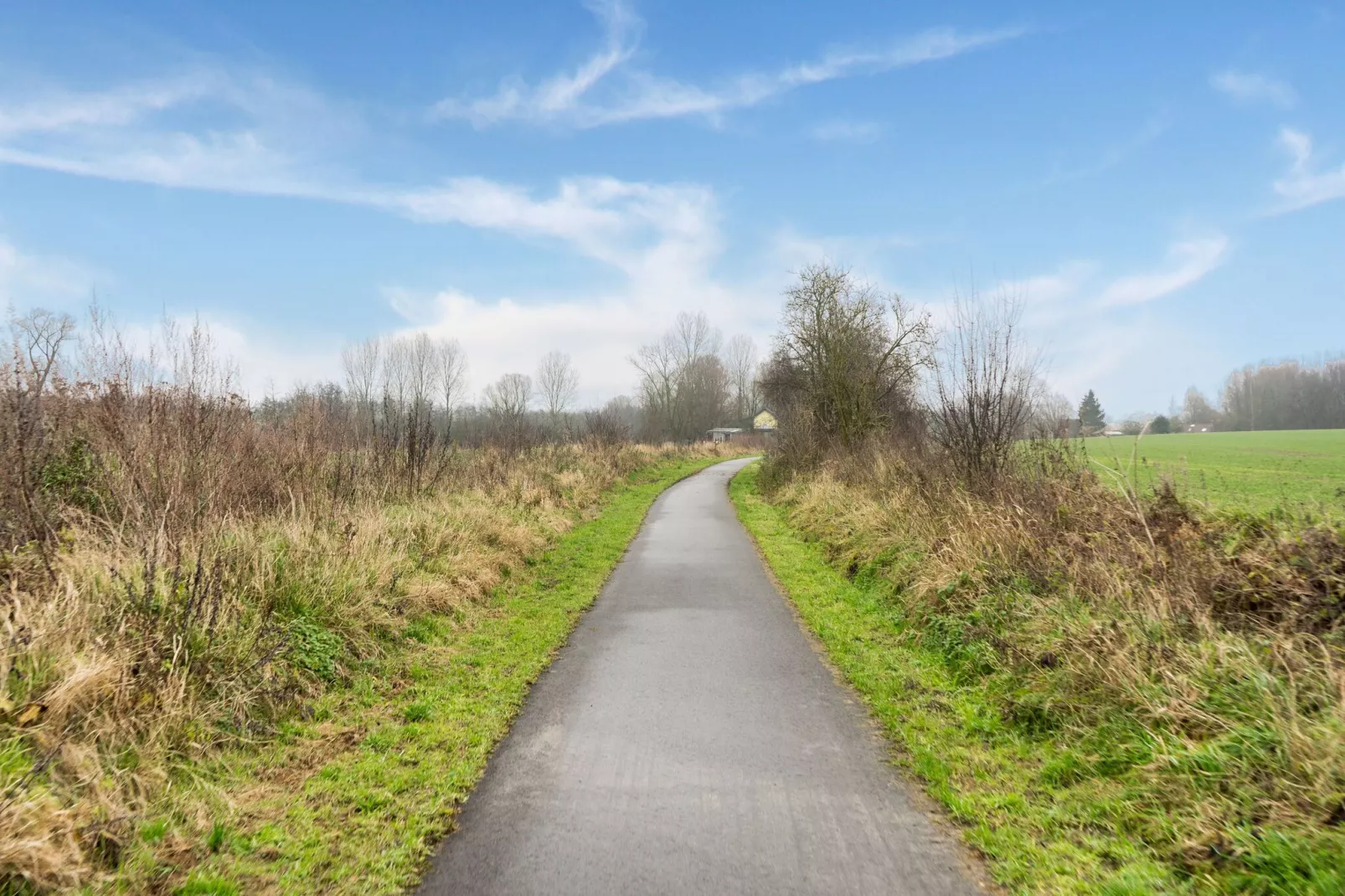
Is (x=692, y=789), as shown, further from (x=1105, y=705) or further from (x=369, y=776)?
(x=1105, y=705)

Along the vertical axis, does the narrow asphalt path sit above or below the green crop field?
below

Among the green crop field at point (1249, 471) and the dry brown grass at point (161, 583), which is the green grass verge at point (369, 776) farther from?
the green crop field at point (1249, 471)

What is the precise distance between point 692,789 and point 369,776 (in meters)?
2.03

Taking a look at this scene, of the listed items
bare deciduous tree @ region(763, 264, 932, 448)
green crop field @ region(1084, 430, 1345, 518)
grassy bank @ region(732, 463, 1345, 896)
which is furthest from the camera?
bare deciduous tree @ region(763, 264, 932, 448)

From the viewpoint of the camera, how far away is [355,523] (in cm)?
861

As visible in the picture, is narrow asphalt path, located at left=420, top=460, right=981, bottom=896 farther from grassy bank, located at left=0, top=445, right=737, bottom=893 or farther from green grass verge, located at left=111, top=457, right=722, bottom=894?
grassy bank, located at left=0, top=445, right=737, bottom=893

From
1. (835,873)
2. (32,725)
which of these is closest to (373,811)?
(32,725)

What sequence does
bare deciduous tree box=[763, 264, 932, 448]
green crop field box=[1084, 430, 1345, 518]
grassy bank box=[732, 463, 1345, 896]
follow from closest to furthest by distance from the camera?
1. grassy bank box=[732, 463, 1345, 896]
2. green crop field box=[1084, 430, 1345, 518]
3. bare deciduous tree box=[763, 264, 932, 448]

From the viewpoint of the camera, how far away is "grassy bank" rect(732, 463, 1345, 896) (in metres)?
3.28

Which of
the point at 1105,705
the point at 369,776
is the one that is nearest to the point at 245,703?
the point at 369,776

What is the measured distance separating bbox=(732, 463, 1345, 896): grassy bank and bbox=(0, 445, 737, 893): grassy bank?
3.20 meters

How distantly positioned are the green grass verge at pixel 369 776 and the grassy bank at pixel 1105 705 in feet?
9.76

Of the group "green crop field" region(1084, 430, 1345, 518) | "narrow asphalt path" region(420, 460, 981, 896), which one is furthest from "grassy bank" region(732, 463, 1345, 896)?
"green crop field" region(1084, 430, 1345, 518)

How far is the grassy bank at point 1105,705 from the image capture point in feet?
10.7
